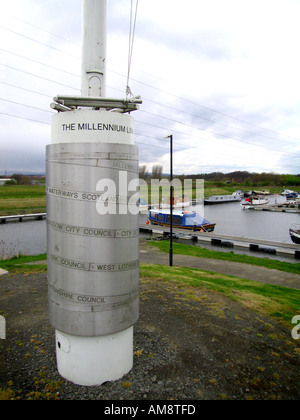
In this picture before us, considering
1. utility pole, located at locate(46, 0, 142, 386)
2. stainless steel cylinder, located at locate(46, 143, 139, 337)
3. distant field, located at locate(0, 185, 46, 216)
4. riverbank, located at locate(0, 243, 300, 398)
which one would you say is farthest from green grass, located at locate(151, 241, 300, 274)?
distant field, located at locate(0, 185, 46, 216)

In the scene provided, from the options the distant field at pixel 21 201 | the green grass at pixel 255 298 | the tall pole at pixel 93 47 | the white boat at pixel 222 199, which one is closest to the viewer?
the tall pole at pixel 93 47

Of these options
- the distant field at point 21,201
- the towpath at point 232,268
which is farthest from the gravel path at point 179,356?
the distant field at point 21,201

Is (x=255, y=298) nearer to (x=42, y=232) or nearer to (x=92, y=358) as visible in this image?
(x=92, y=358)

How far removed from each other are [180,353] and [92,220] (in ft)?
11.4

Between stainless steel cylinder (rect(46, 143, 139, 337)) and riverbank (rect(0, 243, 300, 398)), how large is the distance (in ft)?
3.60

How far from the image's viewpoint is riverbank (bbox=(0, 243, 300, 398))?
5.09 metres

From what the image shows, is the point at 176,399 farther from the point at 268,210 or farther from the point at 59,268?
the point at 268,210

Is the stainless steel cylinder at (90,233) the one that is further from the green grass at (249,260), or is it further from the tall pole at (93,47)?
the green grass at (249,260)

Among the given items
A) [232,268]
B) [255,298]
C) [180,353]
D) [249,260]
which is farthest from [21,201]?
[180,353]

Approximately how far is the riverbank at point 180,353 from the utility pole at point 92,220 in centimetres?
55

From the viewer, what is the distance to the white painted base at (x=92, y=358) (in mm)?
5090

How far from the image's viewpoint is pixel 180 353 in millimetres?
6184

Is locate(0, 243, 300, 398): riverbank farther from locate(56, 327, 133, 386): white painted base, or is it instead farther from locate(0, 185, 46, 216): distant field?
locate(0, 185, 46, 216): distant field
